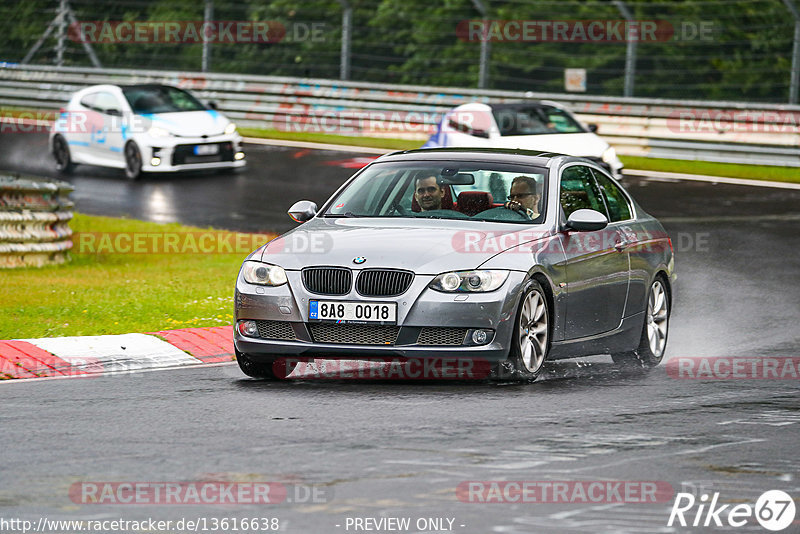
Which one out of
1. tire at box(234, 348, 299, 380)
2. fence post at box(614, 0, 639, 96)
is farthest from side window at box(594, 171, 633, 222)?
fence post at box(614, 0, 639, 96)

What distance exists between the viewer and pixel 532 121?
24.7m

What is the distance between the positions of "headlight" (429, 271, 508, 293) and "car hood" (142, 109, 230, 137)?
16.7m

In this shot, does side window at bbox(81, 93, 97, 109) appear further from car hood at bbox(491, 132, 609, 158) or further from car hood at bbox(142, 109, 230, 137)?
car hood at bbox(491, 132, 609, 158)

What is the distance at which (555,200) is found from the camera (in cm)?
1092

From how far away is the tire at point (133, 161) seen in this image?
2611 centimetres

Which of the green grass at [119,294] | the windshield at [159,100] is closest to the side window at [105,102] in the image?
the windshield at [159,100]

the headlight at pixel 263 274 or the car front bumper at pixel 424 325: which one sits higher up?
the headlight at pixel 263 274

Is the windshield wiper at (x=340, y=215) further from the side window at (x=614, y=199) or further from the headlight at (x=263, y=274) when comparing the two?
the side window at (x=614, y=199)

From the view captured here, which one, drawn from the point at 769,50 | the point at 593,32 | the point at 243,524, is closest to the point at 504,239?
the point at 243,524

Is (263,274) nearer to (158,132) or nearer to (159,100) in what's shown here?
(158,132)

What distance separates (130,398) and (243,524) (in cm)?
337

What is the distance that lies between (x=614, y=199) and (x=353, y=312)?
3.00m

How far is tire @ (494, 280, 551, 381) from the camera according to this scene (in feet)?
32.5

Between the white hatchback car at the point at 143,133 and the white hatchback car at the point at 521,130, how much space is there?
3.68 meters
